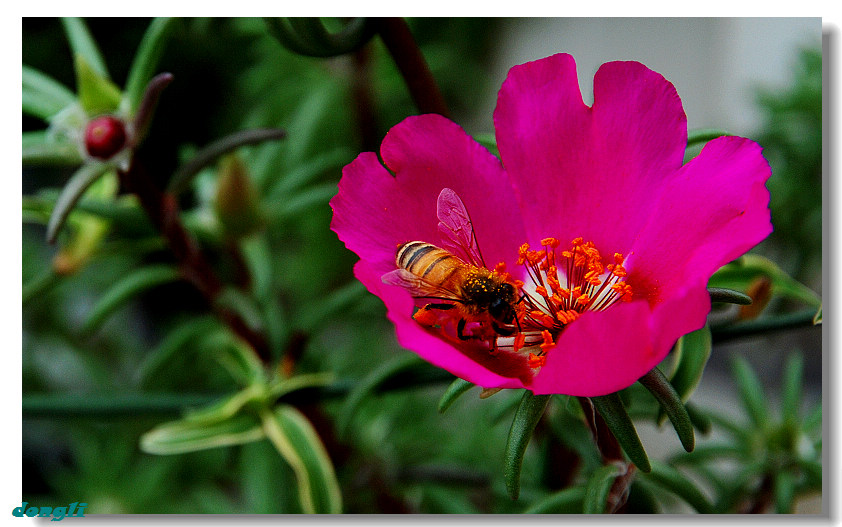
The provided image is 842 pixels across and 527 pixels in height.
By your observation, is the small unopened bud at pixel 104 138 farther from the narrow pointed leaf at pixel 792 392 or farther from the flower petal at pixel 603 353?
the narrow pointed leaf at pixel 792 392

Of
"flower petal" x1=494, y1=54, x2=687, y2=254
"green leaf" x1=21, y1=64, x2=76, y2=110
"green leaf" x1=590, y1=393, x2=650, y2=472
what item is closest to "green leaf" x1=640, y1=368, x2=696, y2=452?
"green leaf" x1=590, y1=393, x2=650, y2=472

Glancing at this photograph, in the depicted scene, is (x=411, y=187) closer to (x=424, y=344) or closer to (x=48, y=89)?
(x=424, y=344)

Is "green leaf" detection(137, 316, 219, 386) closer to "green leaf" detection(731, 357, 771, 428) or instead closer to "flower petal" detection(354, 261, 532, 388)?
"flower petal" detection(354, 261, 532, 388)

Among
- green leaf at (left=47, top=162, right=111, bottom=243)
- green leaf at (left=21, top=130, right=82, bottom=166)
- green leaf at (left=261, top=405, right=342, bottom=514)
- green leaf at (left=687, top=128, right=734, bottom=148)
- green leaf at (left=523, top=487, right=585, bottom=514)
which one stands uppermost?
green leaf at (left=21, top=130, right=82, bottom=166)

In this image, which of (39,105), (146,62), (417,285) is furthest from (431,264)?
(39,105)

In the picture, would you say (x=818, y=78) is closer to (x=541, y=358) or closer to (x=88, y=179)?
(x=541, y=358)

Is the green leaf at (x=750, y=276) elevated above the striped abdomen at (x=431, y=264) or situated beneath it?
situated beneath

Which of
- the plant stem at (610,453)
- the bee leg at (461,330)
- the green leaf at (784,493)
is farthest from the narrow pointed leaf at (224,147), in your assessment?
the green leaf at (784,493)
